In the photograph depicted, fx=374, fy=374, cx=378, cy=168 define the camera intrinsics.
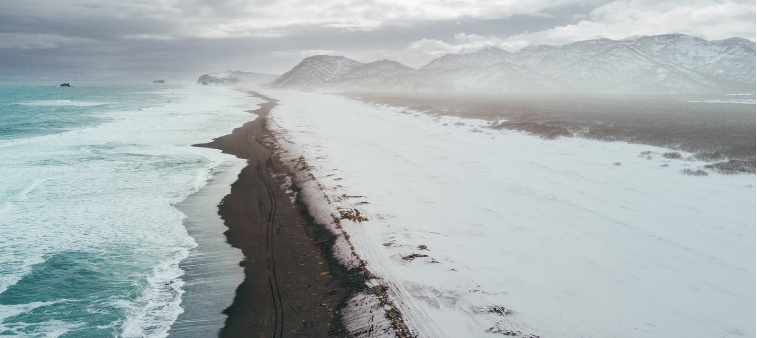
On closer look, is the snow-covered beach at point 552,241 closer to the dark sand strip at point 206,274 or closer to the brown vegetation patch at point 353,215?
the brown vegetation patch at point 353,215

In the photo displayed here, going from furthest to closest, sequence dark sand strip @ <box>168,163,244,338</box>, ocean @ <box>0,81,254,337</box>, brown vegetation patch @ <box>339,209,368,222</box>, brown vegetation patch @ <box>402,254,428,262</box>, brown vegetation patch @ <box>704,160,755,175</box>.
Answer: brown vegetation patch @ <box>704,160,755,175</box>, brown vegetation patch @ <box>339,209,368,222</box>, brown vegetation patch @ <box>402,254,428,262</box>, ocean @ <box>0,81,254,337</box>, dark sand strip @ <box>168,163,244,338</box>

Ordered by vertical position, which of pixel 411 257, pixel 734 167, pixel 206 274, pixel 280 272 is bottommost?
pixel 206 274

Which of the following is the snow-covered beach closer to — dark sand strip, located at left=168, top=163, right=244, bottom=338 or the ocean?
dark sand strip, located at left=168, top=163, right=244, bottom=338

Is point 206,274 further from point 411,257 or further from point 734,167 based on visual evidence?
point 734,167

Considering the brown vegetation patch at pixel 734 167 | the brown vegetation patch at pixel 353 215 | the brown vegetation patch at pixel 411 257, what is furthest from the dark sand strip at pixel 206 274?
the brown vegetation patch at pixel 734 167

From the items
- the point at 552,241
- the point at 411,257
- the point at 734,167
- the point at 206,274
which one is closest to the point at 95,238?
the point at 206,274

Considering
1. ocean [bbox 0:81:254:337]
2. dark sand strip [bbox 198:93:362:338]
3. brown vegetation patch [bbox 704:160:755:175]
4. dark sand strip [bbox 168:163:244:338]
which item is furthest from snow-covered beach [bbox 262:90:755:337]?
ocean [bbox 0:81:254:337]
